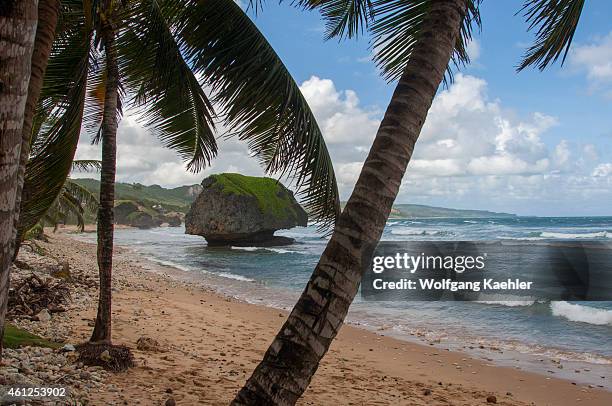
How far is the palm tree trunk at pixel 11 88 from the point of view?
6.87 feet

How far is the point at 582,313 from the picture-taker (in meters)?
13.9

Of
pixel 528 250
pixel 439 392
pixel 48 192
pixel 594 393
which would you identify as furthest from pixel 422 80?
pixel 528 250

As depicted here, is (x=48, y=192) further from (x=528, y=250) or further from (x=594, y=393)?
(x=528, y=250)

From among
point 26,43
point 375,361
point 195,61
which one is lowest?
point 375,361

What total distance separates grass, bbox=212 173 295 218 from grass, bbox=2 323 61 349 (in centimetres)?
2835

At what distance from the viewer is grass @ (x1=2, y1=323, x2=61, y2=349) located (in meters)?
6.08

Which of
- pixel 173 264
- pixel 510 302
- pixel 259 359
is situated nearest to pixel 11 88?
pixel 259 359

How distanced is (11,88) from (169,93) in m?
5.31

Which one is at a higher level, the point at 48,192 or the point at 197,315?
the point at 48,192

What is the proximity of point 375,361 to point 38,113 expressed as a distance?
266 inches

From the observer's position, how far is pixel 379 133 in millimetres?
2715

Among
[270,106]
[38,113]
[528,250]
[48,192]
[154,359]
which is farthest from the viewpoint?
[528,250]

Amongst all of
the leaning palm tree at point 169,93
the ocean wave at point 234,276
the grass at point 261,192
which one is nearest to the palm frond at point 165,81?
the leaning palm tree at point 169,93

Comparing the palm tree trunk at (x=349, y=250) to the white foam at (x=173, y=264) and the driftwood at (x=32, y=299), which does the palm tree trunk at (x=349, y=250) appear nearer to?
the driftwood at (x=32, y=299)
